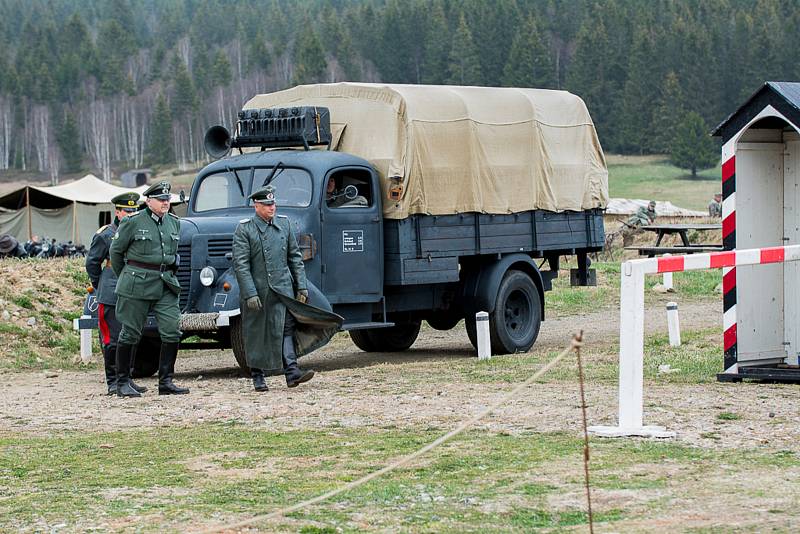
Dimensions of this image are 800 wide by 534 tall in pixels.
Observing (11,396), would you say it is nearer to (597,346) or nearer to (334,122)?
(334,122)

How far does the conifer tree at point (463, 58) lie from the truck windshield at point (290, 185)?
92.2 meters

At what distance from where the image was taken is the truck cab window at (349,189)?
1435 cm

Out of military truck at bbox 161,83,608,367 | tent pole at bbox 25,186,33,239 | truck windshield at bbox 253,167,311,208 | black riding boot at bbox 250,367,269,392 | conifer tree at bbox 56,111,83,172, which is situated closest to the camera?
black riding boot at bbox 250,367,269,392

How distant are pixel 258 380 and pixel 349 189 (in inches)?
113

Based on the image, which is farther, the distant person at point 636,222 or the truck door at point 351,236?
the distant person at point 636,222

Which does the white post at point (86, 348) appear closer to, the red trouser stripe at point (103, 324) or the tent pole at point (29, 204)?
the red trouser stripe at point (103, 324)

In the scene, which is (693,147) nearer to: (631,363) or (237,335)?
(237,335)

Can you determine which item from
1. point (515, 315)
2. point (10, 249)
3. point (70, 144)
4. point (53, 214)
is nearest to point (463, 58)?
point (70, 144)

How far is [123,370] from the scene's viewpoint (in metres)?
12.3

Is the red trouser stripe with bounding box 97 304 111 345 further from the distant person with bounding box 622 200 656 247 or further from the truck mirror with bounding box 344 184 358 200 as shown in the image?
the distant person with bounding box 622 200 656 247

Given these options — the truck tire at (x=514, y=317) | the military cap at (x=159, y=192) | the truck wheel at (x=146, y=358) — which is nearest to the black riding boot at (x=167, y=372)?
the military cap at (x=159, y=192)

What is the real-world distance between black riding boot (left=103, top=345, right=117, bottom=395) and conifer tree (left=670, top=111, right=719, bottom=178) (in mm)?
78195

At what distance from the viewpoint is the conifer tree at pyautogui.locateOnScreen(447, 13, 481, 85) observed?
106 metres

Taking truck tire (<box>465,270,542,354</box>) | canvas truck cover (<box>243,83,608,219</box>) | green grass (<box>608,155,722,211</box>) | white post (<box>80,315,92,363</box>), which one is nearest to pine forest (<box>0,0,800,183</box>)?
green grass (<box>608,155,722,211</box>)
